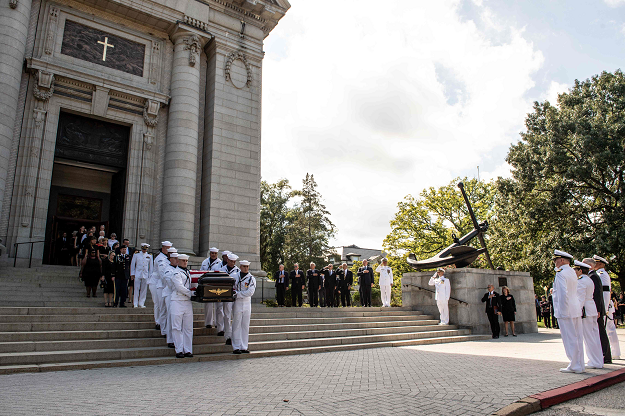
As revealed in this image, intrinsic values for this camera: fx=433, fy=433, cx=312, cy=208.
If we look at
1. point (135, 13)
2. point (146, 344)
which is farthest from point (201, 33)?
point (146, 344)

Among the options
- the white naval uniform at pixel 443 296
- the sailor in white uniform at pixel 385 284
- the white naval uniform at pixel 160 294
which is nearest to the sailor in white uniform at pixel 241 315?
the white naval uniform at pixel 160 294

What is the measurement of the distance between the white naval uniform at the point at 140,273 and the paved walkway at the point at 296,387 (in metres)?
4.89

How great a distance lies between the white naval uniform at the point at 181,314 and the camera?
901cm

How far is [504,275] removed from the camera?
17.4 metres

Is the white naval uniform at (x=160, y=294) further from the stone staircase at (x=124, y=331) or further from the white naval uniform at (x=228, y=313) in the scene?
the white naval uniform at (x=228, y=313)

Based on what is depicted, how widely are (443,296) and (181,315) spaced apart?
9.80 metres

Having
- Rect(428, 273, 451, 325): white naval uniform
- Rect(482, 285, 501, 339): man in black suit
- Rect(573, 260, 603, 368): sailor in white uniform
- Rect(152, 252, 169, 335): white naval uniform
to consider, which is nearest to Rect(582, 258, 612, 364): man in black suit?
Rect(573, 260, 603, 368): sailor in white uniform

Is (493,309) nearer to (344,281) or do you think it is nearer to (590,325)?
(344,281)

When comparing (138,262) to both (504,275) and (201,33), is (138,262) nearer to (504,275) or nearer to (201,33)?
(201,33)

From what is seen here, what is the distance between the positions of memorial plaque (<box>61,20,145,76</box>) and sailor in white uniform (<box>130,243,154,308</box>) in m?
9.74

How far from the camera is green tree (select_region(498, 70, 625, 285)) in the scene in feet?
75.6

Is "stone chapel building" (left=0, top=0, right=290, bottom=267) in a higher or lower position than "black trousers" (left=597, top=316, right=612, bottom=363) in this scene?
higher

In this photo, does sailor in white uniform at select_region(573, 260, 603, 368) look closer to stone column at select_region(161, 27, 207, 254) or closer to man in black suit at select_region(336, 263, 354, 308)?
man in black suit at select_region(336, 263, 354, 308)

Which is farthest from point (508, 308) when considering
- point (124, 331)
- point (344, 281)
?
point (124, 331)
